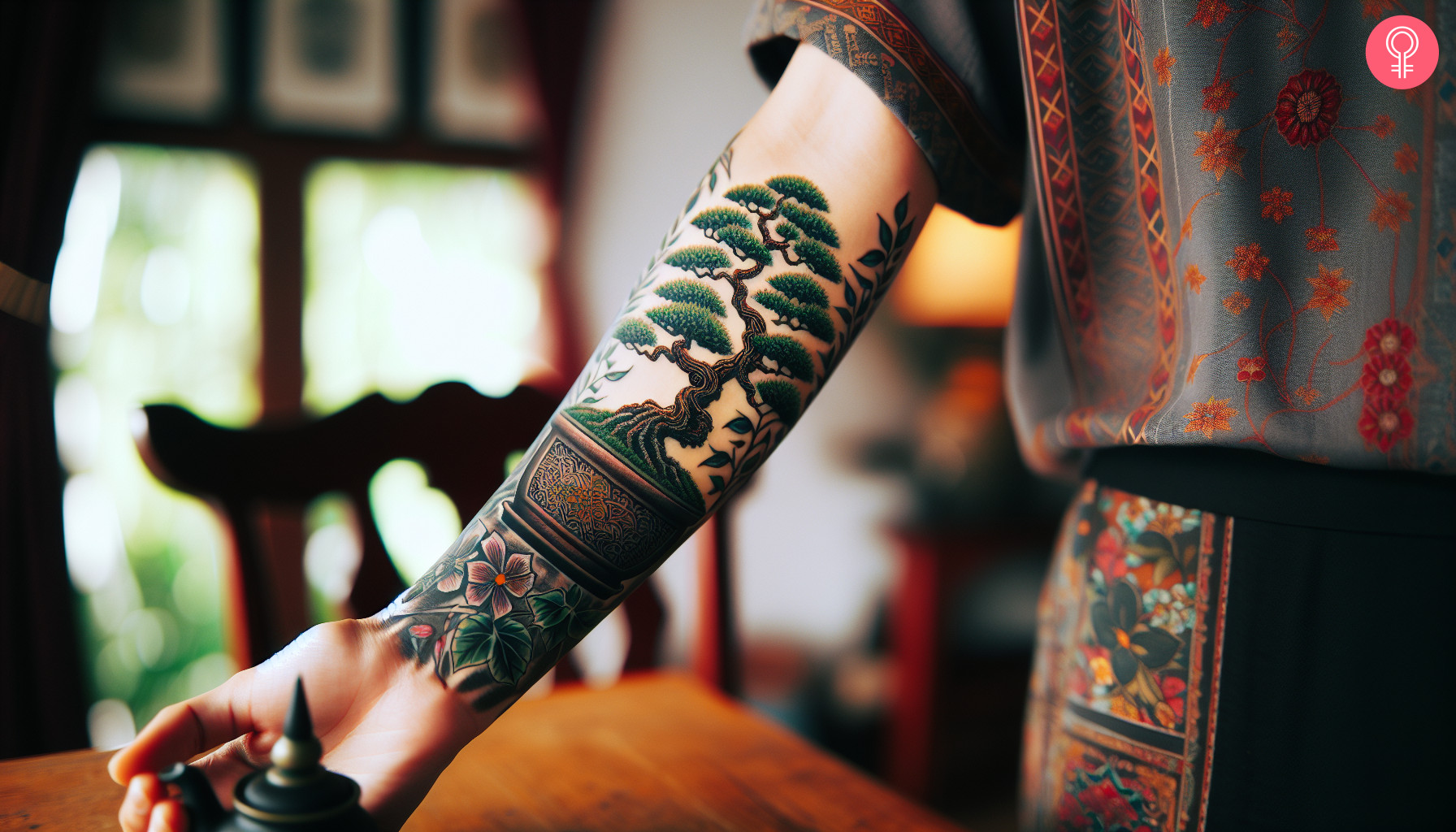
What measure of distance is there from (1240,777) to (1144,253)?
1.03 feet

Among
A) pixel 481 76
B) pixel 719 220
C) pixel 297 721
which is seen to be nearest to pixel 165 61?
pixel 481 76

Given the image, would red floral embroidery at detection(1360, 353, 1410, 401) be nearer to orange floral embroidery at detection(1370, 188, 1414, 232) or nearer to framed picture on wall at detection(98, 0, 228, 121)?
orange floral embroidery at detection(1370, 188, 1414, 232)

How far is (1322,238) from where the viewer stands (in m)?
0.50

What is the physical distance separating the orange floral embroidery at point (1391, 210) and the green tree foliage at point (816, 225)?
0.96 ft

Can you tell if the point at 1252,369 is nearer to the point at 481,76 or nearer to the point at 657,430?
the point at 657,430

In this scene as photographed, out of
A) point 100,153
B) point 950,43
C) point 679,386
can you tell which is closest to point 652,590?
point 679,386

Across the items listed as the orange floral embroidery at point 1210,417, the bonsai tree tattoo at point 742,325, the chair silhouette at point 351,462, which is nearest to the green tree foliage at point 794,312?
the bonsai tree tattoo at point 742,325

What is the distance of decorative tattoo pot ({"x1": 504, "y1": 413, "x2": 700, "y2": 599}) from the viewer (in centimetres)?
48

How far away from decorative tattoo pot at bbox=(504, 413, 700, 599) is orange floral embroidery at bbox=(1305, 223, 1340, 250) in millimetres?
376

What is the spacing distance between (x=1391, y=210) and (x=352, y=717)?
62cm

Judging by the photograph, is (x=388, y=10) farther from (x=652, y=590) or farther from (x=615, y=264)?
(x=652, y=590)

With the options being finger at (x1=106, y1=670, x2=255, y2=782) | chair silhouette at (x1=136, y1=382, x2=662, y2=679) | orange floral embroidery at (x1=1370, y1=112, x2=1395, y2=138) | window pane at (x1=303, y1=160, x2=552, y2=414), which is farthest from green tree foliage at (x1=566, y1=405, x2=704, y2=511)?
window pane at (x1=303, y1=160, x2=552, y2=414)

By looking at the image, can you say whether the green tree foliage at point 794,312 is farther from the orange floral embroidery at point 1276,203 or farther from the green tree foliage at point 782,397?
the orange floral embroidery at point 1276,203

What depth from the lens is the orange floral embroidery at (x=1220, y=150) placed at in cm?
50
